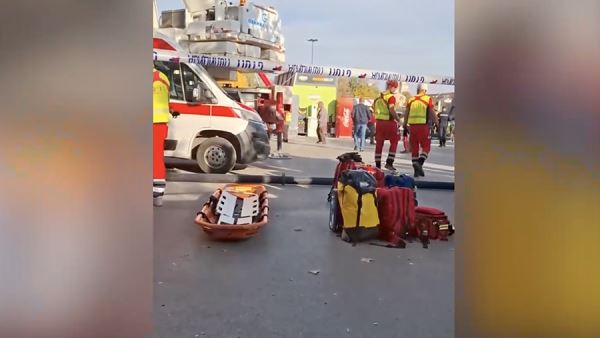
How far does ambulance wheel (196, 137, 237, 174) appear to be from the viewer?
8.77 metres

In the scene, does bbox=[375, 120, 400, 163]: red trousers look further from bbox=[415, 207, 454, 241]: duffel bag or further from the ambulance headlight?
bbox=[415, 207, 454, 241]: duffel bag

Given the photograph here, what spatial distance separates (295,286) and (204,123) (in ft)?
18.9

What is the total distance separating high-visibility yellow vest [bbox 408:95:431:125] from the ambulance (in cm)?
287

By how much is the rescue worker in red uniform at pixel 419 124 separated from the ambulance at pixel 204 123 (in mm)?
2885

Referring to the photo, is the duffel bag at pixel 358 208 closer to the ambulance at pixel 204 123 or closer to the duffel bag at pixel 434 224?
the duffel bag at pixel 434 224

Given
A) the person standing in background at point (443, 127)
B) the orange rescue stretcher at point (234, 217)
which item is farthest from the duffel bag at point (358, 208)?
the person standing in background at point (443, 127)

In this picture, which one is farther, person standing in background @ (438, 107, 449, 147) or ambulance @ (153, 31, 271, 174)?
person standing in background @ (438, 107, 449, 147)

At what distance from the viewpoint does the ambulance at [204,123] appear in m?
8.54

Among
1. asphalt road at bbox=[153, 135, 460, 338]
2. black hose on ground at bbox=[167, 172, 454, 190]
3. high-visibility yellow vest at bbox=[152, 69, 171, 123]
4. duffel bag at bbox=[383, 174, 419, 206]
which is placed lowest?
asphalt road at bbox=[153, 135, 460, 338]

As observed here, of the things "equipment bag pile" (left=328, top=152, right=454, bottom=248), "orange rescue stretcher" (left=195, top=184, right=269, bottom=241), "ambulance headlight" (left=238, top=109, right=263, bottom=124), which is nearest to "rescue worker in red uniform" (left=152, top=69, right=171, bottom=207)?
"orange rescue stretcher" (left=195, top=184, right=269, bottom=241)

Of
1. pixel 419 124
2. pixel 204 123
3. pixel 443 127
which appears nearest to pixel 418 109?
pixel 419 124
